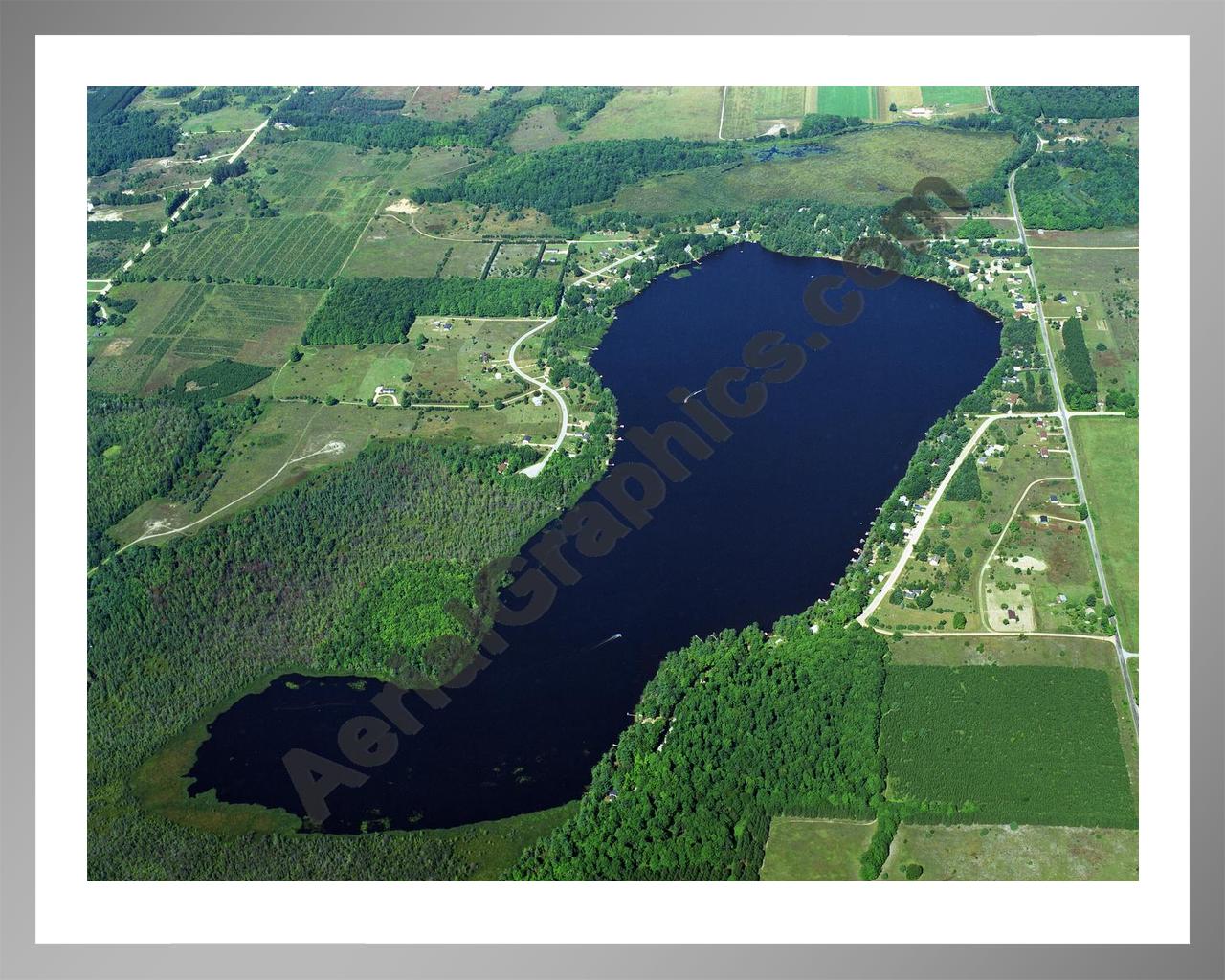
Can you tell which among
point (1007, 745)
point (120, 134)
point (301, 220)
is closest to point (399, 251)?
point (301, 220)

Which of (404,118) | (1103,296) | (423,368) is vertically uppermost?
(404,118)

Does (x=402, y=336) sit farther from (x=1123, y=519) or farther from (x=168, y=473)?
(x=1123, y=519)

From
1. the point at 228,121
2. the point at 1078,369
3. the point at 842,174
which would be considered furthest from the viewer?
the point at 228,121

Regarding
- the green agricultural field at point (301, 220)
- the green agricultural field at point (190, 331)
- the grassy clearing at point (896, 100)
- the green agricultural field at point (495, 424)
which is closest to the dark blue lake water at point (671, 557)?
the green agricultural field at point (495, 424)

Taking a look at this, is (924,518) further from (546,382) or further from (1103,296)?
(1103,296)

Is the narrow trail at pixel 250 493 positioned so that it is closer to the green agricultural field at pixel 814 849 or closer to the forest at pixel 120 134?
the green agricultural field at pixel 814 849

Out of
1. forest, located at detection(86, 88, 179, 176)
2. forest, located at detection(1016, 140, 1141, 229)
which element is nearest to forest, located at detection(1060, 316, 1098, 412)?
forest, located at detection(1016, 140, 1141, 229)

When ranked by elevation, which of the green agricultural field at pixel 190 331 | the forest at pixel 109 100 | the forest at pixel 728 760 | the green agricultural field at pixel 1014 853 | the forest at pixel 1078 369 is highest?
the forest at pixel 109 100
